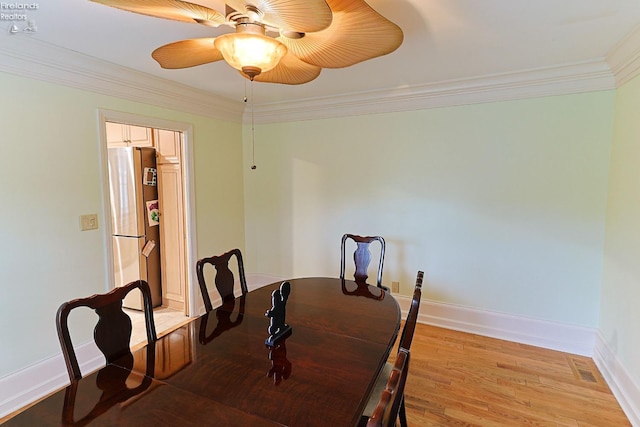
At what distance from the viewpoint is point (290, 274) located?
160 inches

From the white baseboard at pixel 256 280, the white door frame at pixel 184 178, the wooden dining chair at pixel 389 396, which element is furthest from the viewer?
the white baseboard at pixel 256 280

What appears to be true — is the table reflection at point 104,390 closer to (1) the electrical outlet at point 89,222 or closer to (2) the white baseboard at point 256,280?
(1) the electrical outlet at point 89,222

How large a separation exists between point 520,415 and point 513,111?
2318 mm

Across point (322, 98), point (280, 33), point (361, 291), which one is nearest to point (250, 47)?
point (280, 33)

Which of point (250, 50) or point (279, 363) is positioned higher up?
point (250, 50)

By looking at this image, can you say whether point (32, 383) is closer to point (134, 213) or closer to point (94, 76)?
point (134, 213)

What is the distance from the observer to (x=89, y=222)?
2541 mm

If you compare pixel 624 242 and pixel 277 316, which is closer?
pixel 277 316

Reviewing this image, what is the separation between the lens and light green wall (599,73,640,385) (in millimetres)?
2176

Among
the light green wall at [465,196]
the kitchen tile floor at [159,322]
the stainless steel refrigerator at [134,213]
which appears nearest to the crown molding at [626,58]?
the light green wall at [465,196]

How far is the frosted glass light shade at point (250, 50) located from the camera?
133cm

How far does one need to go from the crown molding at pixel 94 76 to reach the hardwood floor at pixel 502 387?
3103 mm

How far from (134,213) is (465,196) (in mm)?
3358

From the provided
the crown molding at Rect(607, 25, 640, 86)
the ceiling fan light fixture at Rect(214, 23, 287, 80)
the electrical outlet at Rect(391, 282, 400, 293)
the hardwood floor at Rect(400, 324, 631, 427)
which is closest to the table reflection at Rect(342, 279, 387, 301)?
the hardwood floor at Rect(400, 324, 631, 427)
